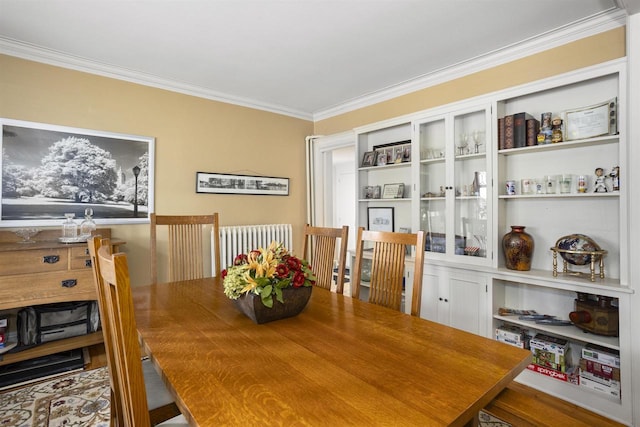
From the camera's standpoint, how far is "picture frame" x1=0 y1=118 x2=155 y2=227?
2500 mm

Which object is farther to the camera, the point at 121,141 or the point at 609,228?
the point at 121,141

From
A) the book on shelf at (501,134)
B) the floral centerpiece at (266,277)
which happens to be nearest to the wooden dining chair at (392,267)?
the floral centerpiece at (266,277)

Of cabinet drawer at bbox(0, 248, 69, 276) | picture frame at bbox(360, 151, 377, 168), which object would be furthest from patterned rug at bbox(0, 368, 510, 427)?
picture frame at bbox(360, 151, 377, 168)

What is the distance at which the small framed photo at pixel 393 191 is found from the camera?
10.9ft

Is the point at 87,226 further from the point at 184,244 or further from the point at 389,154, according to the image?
the point at 389,154

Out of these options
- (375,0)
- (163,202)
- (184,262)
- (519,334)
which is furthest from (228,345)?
(163,202)

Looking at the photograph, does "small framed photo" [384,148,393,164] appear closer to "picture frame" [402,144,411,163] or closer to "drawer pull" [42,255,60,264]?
"picture frame" [402,144,411,163]

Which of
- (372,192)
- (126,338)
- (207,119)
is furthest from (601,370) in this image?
(207,119)

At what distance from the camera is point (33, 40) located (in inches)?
95.4

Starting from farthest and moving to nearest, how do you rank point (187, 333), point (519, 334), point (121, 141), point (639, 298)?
point (121, 141), point (519, 334), point (639, 298), point (187, 333)

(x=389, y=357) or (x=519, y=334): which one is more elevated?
→ (x=389, y=357)

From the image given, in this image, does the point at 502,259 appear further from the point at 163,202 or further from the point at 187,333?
the point at 163,202

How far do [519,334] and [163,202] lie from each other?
129 inches

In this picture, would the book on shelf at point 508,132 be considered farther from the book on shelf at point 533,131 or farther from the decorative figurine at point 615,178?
the decorative figurine at point 615,178
